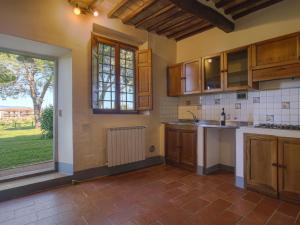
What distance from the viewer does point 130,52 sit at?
355 cm

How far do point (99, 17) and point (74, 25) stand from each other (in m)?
0.44

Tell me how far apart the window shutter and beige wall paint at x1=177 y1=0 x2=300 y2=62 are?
102cm

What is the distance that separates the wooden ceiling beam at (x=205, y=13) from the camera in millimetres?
2510

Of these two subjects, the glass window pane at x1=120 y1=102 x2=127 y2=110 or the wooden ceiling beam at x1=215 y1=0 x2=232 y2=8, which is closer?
the wooden ceiling beam at x1=215 y1=0 x2=232 y2=8

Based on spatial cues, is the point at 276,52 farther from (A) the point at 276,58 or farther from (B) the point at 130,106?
(B) the point at 130,106

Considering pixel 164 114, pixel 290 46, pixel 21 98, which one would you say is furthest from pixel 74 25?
pixel 290 46

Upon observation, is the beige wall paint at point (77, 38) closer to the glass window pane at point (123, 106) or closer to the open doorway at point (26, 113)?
the glass window pane at point (123, 106)

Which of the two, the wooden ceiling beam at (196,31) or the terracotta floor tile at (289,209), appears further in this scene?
the wooden ceiling beam at (196,31)

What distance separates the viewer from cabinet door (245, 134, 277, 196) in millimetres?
2258

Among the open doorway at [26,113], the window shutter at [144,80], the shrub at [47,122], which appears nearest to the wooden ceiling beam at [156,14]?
the window shutter at [144,80]

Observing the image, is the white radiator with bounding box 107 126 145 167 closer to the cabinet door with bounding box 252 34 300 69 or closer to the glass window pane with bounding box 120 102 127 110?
the glass window pane with bounding box 120 102 127 110

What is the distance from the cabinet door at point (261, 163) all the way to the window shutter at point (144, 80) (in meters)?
1.72

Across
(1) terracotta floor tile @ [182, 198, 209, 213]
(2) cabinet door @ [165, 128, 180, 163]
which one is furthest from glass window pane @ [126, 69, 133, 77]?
(1) terracotta floor tile @ [182, 198, 209, 213]

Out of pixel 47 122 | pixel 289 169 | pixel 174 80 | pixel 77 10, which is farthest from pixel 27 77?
pixel 289 169
